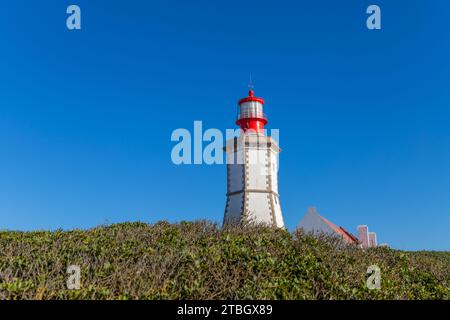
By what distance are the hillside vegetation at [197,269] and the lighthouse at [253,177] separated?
17213mm

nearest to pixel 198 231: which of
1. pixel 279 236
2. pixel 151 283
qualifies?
pixel 279 236

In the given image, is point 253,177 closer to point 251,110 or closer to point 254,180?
→ point 254,180

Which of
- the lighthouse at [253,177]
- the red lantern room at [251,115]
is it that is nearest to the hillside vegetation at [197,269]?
the lighthouse at [253,177]

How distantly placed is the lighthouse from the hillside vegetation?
1721cm

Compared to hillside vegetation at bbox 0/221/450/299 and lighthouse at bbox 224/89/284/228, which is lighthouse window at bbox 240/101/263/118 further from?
hillside vegetation at bbox 0/221/450/299

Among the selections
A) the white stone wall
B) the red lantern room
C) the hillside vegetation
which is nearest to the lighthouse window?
the red lantern room

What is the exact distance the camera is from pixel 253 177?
Result: 92.9 feet

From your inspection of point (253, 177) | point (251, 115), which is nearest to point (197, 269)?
point (253, 177)

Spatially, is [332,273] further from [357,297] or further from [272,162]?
[272,162]

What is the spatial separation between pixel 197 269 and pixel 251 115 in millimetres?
24587

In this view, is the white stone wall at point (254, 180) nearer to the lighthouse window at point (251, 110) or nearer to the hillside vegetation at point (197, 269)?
the lighthouse window at point (251, 110)

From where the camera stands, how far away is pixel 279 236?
35.1 ft

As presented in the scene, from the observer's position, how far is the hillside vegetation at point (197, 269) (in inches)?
262

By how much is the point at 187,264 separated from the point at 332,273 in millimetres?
2985
